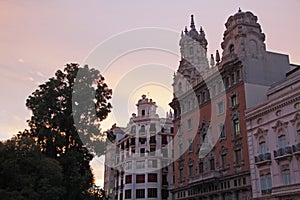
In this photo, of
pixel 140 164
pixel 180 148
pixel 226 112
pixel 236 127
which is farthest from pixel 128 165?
pixel 236 127

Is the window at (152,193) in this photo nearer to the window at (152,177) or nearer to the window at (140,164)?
the window at (152,177)

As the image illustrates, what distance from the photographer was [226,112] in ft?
151

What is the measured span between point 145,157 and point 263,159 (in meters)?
42.8

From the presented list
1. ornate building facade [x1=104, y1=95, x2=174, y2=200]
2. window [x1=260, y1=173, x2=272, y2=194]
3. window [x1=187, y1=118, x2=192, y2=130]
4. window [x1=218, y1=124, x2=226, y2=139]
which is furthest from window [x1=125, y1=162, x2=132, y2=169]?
window [x1=260, y1=173, x2=272, y2=194]

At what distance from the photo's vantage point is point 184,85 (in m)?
58.3

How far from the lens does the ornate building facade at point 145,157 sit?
7619 cm

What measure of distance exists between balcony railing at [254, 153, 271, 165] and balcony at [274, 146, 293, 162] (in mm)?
936

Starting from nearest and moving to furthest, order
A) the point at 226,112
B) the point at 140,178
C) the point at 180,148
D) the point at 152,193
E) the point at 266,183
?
1. the point at 266,183
2. the point at 226,112
3. the point at 180,148
4. the point at 152,193
5. the point at 140,178

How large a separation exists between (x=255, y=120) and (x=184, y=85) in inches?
778

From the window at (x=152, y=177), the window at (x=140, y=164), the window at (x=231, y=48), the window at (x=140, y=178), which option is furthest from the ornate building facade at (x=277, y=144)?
the window at (x=140, y=164)

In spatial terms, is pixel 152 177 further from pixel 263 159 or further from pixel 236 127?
pixel 263 159

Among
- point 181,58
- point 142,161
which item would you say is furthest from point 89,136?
point 142,161

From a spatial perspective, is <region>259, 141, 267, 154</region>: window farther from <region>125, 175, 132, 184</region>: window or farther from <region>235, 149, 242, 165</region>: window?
<region>125, 175, 132, 184</region>: window

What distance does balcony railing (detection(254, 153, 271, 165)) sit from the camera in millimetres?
36822
